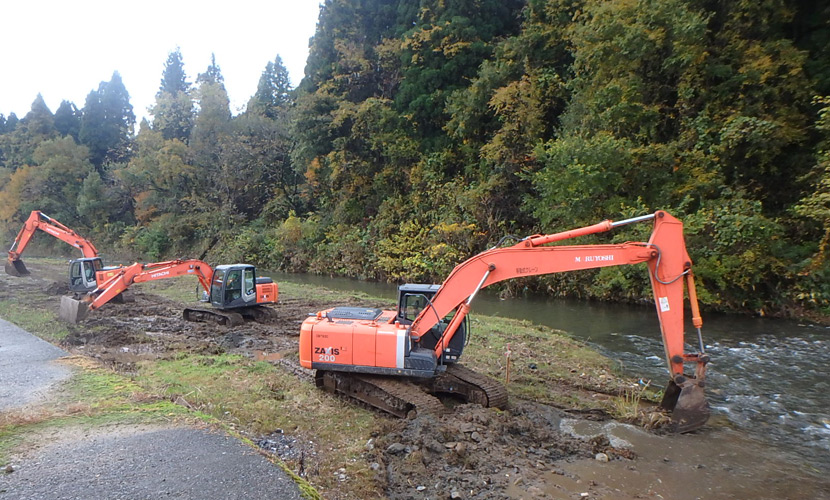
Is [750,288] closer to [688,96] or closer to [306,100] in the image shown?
[688,96]

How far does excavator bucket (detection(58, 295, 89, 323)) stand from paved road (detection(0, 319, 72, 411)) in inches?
86.2

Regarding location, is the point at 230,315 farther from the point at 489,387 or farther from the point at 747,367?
the point at 747,367

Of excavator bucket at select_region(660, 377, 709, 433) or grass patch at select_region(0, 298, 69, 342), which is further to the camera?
grass patch at select_region(0, 298, 69, 342)

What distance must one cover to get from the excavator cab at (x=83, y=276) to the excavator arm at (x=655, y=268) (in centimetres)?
1553

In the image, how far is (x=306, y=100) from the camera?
3073cm

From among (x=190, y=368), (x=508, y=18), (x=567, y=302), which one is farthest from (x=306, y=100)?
(x=190, y=368)

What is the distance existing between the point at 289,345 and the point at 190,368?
2.74 meters

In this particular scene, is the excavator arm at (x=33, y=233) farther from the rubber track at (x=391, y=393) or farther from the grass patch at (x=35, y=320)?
the rubber track at (x=391, y=393)

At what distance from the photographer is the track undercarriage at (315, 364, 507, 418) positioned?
736 centimetres

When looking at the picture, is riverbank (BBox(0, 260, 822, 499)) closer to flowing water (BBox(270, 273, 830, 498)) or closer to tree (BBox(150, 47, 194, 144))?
flowing water (BBox(270, 273, 830, 498))

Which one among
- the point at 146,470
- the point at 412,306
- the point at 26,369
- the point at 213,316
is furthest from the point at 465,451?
the point at 213,316

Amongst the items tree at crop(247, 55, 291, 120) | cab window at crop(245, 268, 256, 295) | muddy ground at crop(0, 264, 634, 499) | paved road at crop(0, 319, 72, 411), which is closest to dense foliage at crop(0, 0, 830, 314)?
tree at crop(247, 55, 291, 120)

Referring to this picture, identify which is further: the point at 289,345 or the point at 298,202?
the point at 298,202

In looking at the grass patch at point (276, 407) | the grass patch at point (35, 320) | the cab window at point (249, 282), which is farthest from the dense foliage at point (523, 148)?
the grass patch at point (35, 320)
